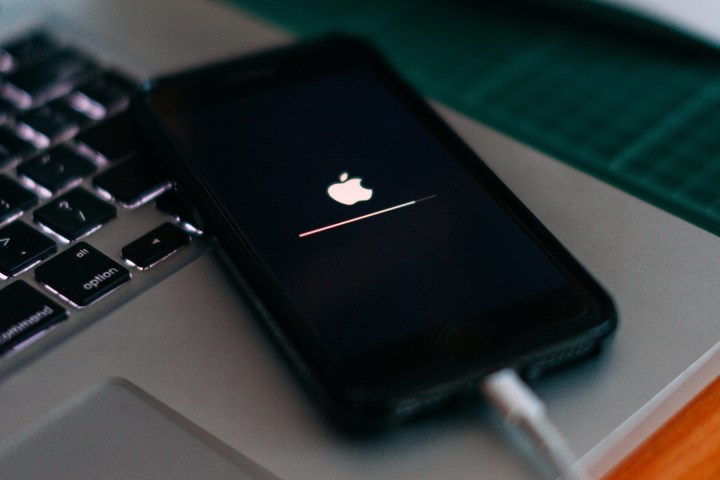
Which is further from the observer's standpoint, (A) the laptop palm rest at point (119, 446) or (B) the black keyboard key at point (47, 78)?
(B) the black keyboard key at point (47, 78)

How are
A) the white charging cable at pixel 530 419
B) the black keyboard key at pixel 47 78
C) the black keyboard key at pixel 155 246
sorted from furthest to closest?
the black keyboard key at pixel 47 78 < the black keyboard key at pixel 155 246 < the white charging cable at pixel 530 419

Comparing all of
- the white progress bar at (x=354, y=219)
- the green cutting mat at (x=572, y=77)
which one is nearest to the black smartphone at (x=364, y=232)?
the white progress bar at (x=354, y=219)

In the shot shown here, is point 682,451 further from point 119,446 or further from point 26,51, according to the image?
point 26,51

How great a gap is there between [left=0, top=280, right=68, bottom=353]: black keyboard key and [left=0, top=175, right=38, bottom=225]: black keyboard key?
52mm

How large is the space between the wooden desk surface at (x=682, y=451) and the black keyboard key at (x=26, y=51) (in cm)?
41

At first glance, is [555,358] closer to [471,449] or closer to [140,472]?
[471,449]

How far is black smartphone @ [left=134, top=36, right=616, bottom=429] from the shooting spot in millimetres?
320

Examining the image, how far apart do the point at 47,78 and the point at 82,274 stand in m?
0.18

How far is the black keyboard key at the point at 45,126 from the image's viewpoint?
47cm

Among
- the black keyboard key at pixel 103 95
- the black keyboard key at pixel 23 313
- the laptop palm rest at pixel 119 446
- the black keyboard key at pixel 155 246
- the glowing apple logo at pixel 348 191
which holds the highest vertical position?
the black keyboard key at pixel 103 95

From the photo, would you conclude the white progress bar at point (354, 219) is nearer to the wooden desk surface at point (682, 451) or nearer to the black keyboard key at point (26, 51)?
the wooden desk surface at point (682, 451)

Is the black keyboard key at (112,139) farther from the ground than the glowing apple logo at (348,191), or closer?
farther from the ground

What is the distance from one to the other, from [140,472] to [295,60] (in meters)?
0.25

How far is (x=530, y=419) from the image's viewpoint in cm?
30
